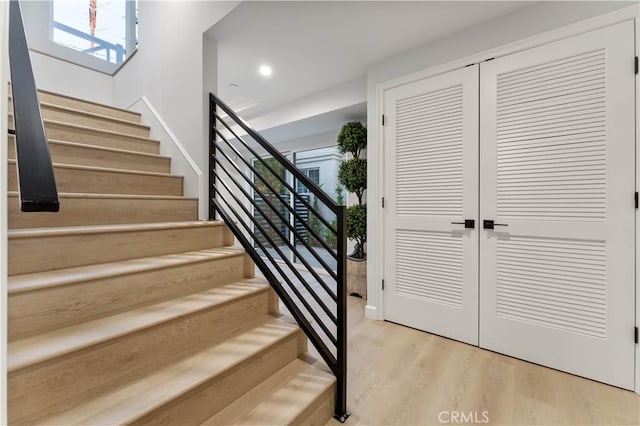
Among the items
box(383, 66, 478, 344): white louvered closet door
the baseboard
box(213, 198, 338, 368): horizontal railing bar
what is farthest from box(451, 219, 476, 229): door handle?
box(213, 198, 338, 368): horizontal railing bar

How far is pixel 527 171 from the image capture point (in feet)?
6.74

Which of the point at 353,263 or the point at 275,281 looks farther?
the point at 353,263

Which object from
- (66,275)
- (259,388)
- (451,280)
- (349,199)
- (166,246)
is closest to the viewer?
(66,275)

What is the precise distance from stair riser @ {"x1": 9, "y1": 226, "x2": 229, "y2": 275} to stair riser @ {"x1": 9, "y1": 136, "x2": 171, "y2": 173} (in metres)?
0.87

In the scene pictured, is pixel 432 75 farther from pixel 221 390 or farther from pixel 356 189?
pixel 221 390

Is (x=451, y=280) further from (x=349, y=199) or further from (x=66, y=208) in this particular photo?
(x=66, y=208)

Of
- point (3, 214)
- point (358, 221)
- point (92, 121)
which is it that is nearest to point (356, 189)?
point (358, 221)

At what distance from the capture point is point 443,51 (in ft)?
7.84

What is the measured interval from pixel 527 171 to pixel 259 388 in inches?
86.3

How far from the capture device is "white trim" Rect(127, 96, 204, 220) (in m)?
2.42

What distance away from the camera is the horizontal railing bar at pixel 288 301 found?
60.2 inches

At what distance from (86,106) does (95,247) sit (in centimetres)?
217

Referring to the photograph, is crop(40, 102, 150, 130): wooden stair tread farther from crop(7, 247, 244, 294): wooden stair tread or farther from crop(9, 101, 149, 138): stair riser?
crop(7, 247, 244, 294): wooden stair tread

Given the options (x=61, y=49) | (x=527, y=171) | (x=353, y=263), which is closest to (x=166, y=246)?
(x=353, y=263)
